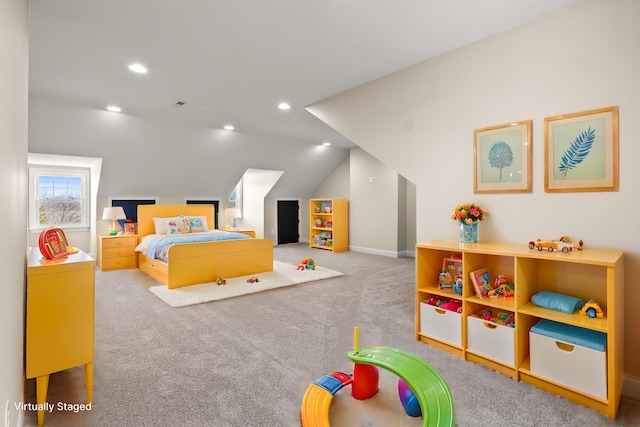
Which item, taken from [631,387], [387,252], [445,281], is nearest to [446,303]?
[445,281]

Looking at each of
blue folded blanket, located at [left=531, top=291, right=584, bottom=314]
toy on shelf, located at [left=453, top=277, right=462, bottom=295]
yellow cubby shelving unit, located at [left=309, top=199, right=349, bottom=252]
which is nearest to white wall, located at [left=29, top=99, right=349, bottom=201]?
yellow cubby shelving unit, located at [left=309, top=199, right=349, bottom=252]

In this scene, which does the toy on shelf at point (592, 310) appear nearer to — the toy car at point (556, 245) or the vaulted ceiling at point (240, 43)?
the toy car at point (556, 245)

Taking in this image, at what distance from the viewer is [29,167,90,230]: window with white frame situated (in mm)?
5559

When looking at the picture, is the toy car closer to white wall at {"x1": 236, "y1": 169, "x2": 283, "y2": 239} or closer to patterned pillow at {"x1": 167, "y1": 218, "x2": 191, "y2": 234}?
patterned pillow at {"x1": 167, "y1": 218, "x2": 191, "y2": 234}

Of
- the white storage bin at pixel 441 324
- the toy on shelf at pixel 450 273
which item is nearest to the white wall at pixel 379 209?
the toy on shelf at pixel 450 273

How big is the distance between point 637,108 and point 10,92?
10.2ft

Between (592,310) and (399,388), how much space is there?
1.25m

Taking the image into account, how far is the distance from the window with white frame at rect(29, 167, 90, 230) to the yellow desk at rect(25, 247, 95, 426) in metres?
4.88

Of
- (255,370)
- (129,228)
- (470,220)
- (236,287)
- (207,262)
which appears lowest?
(255,370)

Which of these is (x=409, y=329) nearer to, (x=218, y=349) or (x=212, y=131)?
(x=218, y=349)

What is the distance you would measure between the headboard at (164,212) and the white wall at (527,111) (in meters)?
4.32

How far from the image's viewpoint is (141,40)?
8.86 ft

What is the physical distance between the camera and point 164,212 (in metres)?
6.20

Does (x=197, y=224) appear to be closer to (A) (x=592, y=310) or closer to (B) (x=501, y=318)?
(B) (x=501, y=318)
